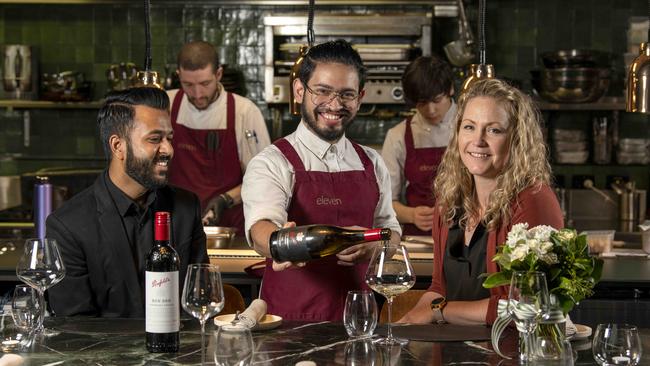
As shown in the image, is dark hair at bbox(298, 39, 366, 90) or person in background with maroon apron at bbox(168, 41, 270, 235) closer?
dark hair at bbox(298, 39, 366, 90)

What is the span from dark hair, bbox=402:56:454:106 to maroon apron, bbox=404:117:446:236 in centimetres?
33

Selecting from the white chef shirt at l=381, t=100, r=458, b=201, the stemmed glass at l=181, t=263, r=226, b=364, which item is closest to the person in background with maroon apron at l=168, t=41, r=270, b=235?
the white chef shirt at l=381, t=100, r=458, b=201

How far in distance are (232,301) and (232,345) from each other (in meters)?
1.31

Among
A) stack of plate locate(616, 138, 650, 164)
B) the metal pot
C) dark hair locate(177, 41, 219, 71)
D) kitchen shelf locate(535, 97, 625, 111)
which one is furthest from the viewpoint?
stack of plate locate(616, 138, 650, 164)

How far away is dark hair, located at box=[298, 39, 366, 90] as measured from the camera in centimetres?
348

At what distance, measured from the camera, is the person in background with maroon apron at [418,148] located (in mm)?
5277

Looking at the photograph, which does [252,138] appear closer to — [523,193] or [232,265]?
[232,265]

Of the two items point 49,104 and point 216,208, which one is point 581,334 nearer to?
point 216,208

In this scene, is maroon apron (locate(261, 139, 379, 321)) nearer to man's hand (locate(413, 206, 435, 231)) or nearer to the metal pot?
the metal pot

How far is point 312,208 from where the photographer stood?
11.6 feet

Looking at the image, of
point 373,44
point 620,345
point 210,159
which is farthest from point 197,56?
point 620,345

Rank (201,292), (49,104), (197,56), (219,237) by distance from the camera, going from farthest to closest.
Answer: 1. (49,104)
2. (197,56)
3. (219,237)
4. (201,292)

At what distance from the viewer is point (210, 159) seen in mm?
5988

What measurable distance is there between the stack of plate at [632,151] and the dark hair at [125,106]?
4278mm
